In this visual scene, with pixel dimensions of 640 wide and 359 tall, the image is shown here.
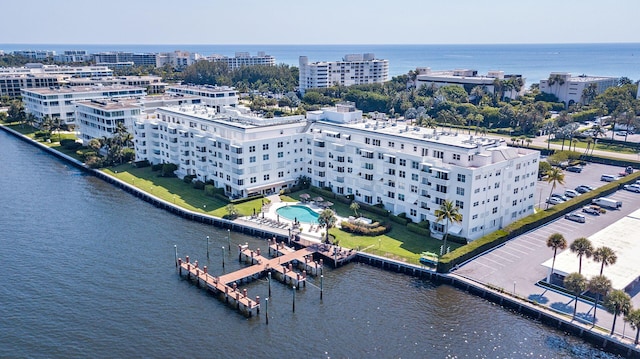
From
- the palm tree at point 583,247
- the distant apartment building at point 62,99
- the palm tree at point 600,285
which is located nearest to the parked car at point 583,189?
the palm tree at point 583,247

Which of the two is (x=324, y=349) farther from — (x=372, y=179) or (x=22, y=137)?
(x=22, y=137)

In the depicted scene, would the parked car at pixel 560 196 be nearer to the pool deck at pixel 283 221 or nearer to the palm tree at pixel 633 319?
the pool deck at pixel 283 221

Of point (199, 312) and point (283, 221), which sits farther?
point (283, 221)

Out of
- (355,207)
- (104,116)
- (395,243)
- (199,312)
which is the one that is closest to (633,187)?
(395,243)

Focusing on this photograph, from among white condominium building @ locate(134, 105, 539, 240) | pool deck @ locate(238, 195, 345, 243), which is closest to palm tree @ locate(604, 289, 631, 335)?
white condominium building @ locate(134, 105, 539, 240)

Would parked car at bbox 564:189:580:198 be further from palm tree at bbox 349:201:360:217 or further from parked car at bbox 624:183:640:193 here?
palm tree at bbox 349:201:360:217

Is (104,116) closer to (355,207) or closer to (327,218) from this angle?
(355,207)
